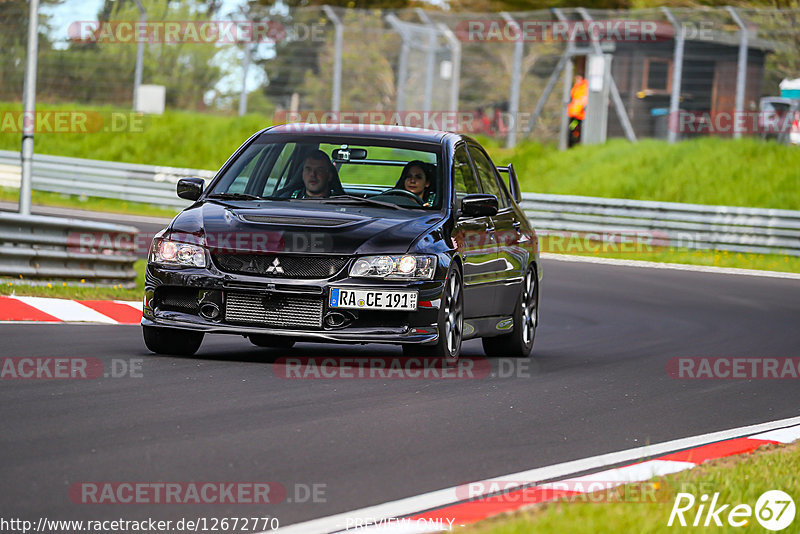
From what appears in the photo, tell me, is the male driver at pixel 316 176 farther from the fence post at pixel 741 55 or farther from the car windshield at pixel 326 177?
the fence post at pixel 741 55

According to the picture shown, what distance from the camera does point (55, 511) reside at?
5016 mm

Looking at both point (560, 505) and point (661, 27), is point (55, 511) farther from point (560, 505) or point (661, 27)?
point (661, 27)

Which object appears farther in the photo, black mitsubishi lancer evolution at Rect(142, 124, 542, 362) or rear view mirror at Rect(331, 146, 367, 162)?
rear view mirror at Rect(331, 146, 367, 162)

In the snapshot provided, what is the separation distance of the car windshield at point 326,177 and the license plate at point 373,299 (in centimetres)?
97

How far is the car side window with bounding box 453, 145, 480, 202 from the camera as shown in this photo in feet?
34.2

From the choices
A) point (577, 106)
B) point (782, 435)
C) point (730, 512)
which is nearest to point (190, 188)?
point (782, 435)

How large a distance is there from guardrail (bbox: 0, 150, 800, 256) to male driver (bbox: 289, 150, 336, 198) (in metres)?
17.6

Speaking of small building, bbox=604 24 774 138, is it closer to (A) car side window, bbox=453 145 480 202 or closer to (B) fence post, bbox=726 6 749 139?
(B) fence post, bbox=726 6 749 139

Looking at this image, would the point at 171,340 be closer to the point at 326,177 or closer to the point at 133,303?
the point at 326,177

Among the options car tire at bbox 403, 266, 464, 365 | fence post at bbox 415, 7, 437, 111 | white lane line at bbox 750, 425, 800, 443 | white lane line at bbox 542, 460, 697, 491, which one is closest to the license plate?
car tire at bbox 403, 266, 464, 365

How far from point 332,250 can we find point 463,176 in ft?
6.38

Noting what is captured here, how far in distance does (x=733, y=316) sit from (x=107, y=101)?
22.2 metres

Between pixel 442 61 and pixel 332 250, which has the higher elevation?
pixel 442 61

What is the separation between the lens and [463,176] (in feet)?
35.1
